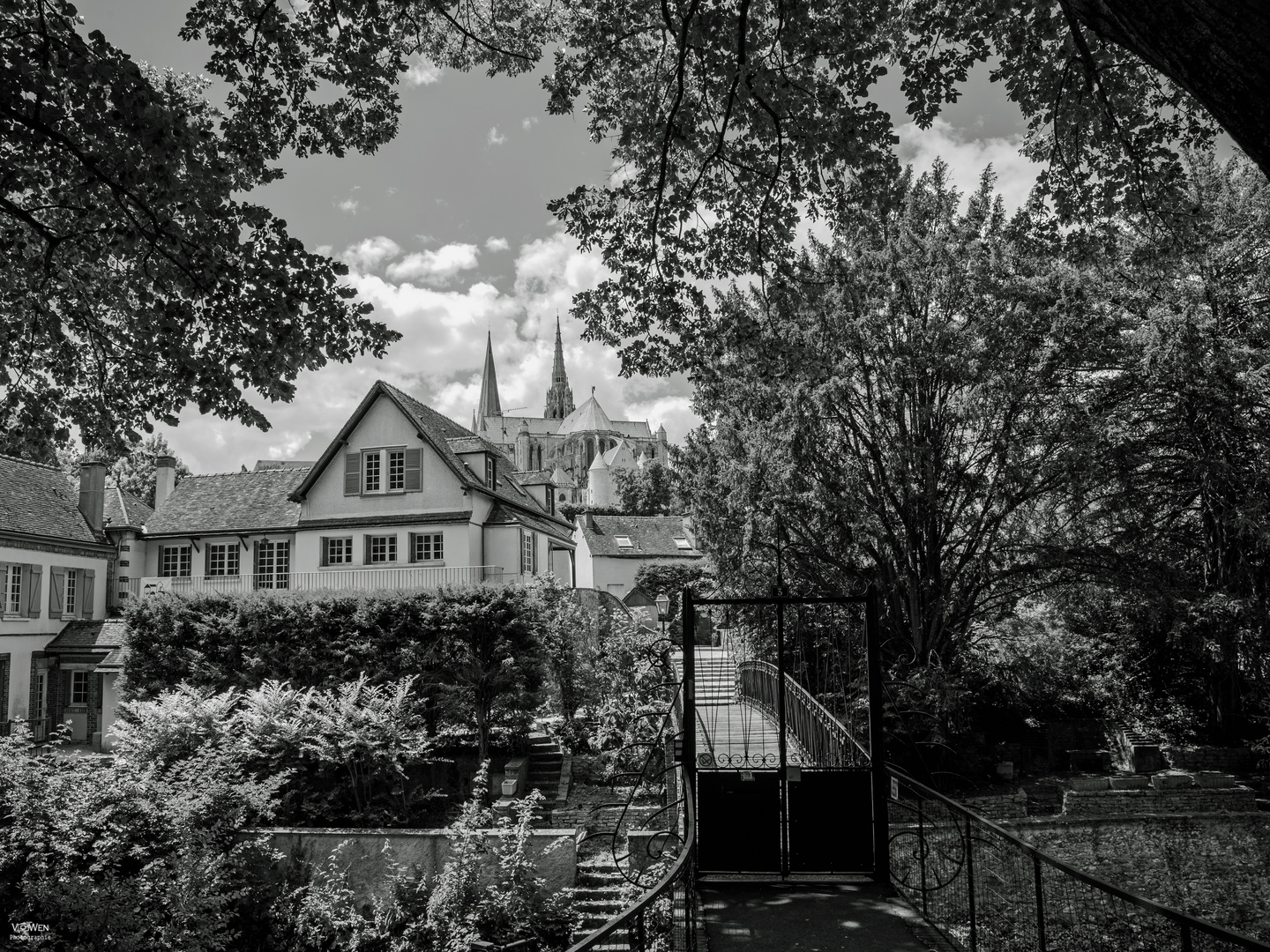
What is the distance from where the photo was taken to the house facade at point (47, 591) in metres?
28.3

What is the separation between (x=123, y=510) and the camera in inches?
1310

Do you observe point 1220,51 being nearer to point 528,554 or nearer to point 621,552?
point 528,554

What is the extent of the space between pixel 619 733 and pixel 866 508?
7.52 metres

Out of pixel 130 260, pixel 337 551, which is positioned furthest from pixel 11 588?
pixel 130 260

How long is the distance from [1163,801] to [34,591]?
32206 mm

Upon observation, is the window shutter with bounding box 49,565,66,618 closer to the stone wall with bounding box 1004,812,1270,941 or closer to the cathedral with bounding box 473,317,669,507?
the stone wall with bounding box 1004,812,1270,941

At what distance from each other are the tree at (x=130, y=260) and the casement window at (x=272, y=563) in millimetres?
20199

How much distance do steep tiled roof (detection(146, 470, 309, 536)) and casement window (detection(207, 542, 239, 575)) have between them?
70 cm

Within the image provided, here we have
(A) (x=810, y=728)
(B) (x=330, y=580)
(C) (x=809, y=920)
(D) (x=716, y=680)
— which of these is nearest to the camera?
(C) (x=809, y=920)

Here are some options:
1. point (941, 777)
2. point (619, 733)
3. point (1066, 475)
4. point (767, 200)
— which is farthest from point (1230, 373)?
point (619, 733)

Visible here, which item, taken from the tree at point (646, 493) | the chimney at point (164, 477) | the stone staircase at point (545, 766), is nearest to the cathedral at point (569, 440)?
the tree at point (646, 493)

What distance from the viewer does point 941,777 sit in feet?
62.0

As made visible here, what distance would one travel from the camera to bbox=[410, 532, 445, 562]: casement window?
2882 centimetres

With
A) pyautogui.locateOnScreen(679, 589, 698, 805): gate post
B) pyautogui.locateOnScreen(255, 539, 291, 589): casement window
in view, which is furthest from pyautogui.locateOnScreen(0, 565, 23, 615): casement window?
pyautogui.locateOnScreen(679, 589, 698, 805): gate post
